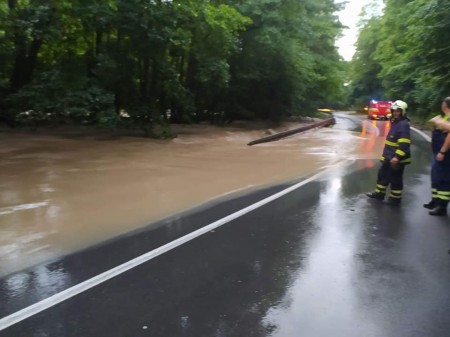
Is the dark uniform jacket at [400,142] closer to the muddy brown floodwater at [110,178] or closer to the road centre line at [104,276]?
the road centre line at [104,276]

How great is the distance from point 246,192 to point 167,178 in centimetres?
211

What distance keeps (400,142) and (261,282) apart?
4.31m

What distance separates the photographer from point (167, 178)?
10.0 m

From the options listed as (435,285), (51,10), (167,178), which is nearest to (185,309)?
(435,285)

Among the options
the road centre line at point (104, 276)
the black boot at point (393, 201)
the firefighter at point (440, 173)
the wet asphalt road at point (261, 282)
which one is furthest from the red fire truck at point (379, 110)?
the road centre line at point (104, 276)

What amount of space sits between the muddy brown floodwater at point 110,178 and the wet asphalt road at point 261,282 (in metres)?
0.67

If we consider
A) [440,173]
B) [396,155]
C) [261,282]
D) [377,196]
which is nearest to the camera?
[261,282]

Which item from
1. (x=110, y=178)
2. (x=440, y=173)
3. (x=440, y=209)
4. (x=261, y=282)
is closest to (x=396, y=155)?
(x=440, y=173)

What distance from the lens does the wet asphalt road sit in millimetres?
3549

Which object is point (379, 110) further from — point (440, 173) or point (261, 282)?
point (261, 282)

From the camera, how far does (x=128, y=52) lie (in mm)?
16625

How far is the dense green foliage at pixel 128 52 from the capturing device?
14.8m

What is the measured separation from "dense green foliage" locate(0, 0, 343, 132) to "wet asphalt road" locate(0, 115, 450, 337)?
10.2 metres

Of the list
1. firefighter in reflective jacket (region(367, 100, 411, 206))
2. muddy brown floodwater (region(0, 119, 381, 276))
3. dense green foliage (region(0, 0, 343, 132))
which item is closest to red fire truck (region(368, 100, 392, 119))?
dense green foliage (region(0, 0, 343, 132))
